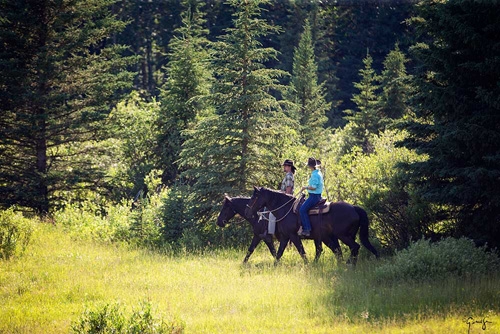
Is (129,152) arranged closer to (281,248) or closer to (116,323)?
(281,248)

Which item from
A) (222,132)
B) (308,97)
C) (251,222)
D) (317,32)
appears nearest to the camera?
(251,222)

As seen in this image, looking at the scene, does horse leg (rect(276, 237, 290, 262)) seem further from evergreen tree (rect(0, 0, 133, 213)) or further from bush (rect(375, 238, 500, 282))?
evergreen tree (rect(0, 0, 133, 213))

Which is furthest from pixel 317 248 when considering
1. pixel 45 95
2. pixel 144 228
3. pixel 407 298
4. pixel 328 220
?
pixel 45 95

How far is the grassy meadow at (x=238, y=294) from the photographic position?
33.7 ft

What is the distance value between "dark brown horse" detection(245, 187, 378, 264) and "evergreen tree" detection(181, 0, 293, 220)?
3.34 meters

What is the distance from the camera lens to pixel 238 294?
41.7 feet

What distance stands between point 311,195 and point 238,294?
405 centimetres

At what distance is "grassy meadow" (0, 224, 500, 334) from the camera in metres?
10.3

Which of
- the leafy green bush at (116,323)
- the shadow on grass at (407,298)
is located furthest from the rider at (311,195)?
the leafy green bush at (116,323)

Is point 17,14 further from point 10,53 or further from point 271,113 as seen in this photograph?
point 271,113

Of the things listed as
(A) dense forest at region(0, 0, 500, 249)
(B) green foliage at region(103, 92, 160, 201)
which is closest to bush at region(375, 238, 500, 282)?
(A) dense forest at region(0, 0, 500, 249)

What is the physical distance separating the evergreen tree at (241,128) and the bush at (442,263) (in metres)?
7.41

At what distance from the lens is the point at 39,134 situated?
24453 millimetres

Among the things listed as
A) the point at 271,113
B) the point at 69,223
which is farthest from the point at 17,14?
the point at 271,113
